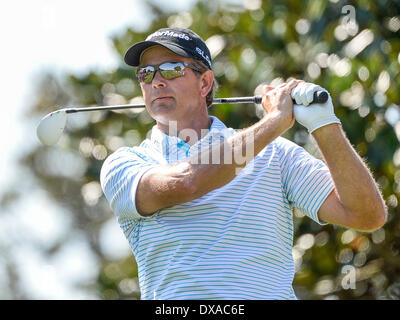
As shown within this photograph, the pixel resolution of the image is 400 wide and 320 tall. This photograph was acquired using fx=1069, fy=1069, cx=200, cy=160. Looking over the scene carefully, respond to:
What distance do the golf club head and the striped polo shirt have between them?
666 mm

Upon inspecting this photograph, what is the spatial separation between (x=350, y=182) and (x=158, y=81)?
89 centimetres

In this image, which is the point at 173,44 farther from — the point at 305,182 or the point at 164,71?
the point at 305,182

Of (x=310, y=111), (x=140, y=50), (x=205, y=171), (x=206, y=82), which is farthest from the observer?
(x=206, y=82)

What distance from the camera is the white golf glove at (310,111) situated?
143 inches

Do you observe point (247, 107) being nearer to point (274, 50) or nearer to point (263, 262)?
point (274, 50)

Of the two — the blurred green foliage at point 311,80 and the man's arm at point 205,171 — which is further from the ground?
the man's arm at point 205,171

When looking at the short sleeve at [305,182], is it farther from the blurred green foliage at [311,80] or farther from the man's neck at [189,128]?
the blurred green foliage at [311,80]

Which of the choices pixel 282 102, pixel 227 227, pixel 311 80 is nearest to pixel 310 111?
pixel 282 102

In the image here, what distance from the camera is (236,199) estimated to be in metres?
3.61

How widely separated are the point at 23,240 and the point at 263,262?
70.3 feet

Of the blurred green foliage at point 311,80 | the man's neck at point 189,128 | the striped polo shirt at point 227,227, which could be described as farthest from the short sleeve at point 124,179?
the blurred green foliage at point 311,80

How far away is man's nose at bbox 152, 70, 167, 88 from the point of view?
160 inches

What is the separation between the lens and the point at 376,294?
32.7ft

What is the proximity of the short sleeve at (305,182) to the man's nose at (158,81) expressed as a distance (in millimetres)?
588
